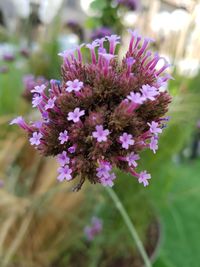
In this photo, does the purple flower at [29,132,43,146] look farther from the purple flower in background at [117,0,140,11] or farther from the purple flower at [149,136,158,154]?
the purple flower in background at [117,0,140,11]

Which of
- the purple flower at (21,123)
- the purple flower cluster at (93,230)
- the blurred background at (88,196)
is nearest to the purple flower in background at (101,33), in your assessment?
the blurred background at (88,196)

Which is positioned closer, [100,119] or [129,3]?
[100,119]

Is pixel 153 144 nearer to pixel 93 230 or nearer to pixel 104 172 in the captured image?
pixel 104 172

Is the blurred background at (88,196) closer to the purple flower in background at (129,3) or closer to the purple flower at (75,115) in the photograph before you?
the purple flower in background at (129,3)

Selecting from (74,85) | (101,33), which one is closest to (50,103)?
(74,85)

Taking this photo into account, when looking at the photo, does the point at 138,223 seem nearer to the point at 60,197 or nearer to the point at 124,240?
the point at 124,240

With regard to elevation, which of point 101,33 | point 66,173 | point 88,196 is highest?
point 101,33

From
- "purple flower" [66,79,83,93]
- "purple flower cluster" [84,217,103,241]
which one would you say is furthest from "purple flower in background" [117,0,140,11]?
"purple flower" [66,79,83,93]

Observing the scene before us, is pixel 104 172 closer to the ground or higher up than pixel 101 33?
closer to the ground

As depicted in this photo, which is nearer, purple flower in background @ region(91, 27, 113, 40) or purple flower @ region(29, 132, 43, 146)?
purple flower @ region(29, 132, 43, 146)
